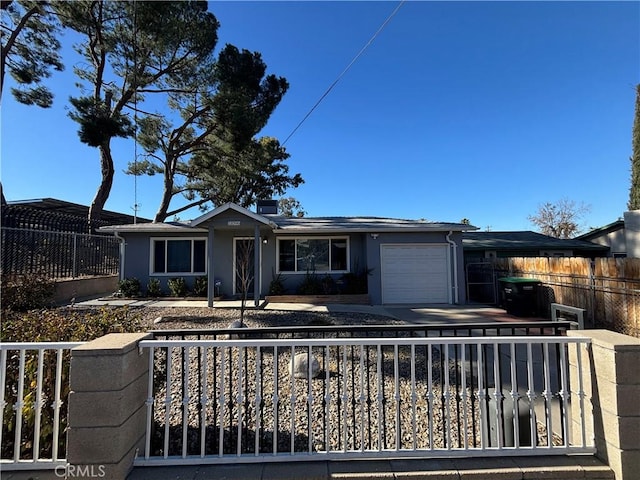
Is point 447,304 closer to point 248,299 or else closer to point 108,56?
point 248,299

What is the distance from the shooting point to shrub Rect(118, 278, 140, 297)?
11398mm

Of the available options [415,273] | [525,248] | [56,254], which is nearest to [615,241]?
[525,248]

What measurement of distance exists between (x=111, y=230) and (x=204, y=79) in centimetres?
864

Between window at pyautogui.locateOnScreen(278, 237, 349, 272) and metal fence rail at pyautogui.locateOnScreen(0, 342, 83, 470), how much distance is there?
9.24m

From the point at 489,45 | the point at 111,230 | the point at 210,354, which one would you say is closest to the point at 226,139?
the point at 111,230

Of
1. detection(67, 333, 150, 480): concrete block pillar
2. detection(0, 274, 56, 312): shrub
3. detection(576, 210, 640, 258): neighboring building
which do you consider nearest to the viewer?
detection(67, 333, 150, 480): concrete block pillar

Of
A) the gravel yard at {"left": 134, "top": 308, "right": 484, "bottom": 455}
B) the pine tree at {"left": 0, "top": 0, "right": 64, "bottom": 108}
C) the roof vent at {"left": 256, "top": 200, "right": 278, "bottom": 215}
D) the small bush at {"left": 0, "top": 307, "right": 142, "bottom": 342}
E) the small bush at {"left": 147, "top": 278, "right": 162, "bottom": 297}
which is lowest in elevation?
the gravel yard at {"left": 134, "top": 308, "right": 484, "bottom": 455}

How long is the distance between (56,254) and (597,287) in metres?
16.2

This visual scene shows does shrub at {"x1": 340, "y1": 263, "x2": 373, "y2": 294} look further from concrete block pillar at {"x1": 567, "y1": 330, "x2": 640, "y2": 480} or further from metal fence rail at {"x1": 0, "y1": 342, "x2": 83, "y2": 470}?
metal fence rail at {"x1": 0, "y1": 342, "x2": 83, "y2": 470}

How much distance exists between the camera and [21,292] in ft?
27.3

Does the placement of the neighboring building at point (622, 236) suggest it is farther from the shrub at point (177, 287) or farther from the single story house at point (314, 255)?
the shrub at point (177, 287)

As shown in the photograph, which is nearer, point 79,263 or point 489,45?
point 489,45

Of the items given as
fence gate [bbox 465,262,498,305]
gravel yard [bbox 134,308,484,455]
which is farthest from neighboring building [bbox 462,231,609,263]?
gravel yard [bbox 134,308,484,455]

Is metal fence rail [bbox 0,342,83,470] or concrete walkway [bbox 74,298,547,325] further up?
metal fence rail [bbox 0,342,83,470]
